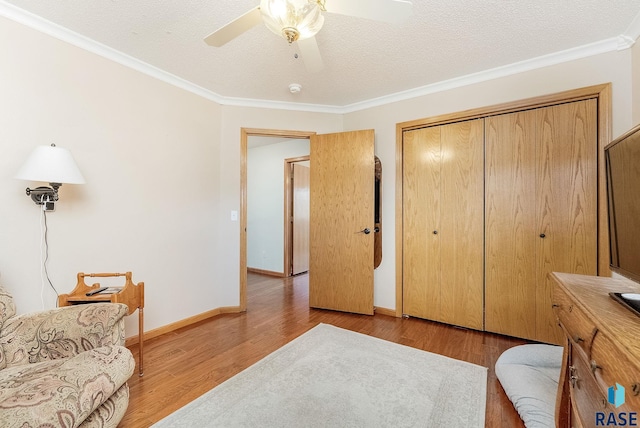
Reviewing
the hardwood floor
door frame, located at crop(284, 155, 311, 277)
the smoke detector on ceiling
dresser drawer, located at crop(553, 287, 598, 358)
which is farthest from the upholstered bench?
door frame, located at crop(284, 155, 311, 277)

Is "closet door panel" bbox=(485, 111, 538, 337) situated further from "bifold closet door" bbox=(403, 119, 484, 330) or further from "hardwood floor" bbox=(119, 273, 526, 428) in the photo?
"hardwood floor" bbox=(119, 273, 526, 428)

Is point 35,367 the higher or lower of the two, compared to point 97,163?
lower

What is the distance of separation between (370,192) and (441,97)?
1.17m

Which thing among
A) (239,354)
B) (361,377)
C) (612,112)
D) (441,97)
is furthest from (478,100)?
(239,354)

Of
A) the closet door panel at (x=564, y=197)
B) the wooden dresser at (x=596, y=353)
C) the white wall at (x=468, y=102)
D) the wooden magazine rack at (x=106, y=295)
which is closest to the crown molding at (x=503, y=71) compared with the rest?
the white wall at (x=468, y=102)

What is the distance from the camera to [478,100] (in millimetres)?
A: 2510

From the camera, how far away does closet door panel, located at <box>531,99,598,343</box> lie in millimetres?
2084

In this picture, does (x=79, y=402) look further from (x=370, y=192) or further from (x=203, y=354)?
(x=370, y=192)

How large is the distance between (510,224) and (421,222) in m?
0.76

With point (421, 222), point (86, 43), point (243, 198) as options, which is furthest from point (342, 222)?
point (86, 43)

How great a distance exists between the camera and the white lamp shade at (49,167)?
1533 mm

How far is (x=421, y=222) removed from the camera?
9.23 ft

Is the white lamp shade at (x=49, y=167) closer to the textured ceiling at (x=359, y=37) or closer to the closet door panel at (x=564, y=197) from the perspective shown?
the textured ceiling at (x=359, y=37)

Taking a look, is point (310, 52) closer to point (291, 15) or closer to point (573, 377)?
point (291, 15)
